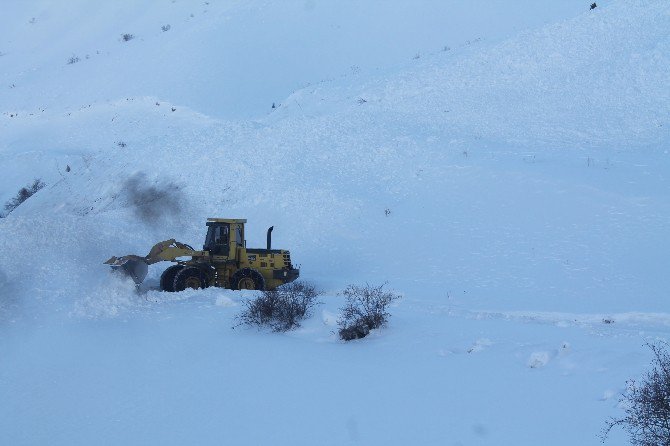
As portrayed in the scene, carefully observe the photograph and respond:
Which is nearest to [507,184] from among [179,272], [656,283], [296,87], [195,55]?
[656,283]

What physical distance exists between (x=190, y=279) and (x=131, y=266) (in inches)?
54.6

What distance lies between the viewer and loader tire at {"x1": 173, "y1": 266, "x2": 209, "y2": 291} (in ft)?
54.2

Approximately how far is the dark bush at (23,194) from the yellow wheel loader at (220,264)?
38.9 ft

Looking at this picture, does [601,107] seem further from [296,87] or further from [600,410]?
[600,410]

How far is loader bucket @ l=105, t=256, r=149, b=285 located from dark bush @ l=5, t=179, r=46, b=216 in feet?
41.1

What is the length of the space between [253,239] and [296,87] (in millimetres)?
12962

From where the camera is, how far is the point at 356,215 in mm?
20594

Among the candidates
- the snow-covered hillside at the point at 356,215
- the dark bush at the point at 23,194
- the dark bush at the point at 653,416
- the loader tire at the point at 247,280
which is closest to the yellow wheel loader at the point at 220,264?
the loader tire at the point at 247,280

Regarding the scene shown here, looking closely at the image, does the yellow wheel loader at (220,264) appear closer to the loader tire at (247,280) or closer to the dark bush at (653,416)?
the loader tire at (247,280)

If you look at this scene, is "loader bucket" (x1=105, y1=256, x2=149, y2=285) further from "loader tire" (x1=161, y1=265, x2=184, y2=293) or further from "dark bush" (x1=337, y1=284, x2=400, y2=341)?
"dark bush" (x1=337, y1=284, x2=400, y2=341)

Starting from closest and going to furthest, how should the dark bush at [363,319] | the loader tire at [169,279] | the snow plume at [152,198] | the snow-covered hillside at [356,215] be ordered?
the snow-covered hillside at [356,215] < the dark bush at [363,319] < the loader tire at [169,279] < the snow plume at [152,198]

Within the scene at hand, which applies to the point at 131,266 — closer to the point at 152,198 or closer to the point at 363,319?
the point at 363,319

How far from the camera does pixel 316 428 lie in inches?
365

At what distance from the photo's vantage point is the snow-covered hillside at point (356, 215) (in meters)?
10.1
